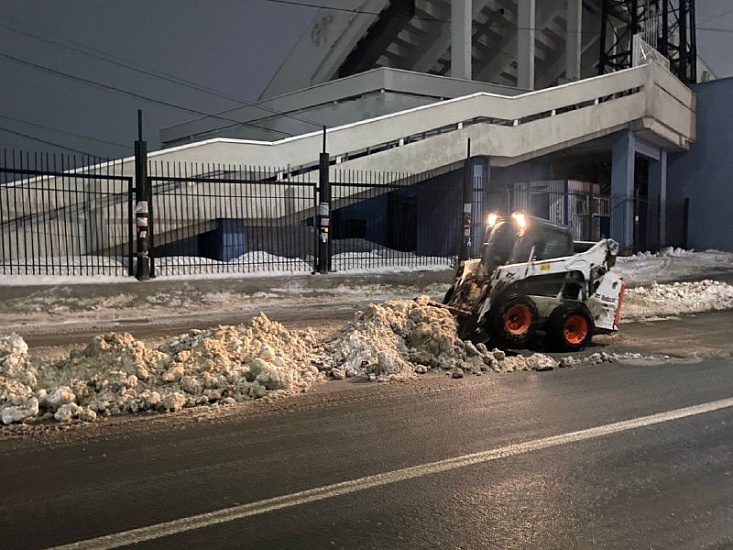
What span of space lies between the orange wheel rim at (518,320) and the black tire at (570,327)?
1.27 ft

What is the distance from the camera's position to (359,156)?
20.4 m

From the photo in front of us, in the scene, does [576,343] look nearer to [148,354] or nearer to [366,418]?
[366,418]

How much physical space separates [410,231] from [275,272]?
10.6 meters

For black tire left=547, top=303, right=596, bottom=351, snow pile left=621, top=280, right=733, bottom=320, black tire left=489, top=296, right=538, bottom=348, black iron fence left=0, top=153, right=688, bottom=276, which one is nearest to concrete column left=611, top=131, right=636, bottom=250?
black iron fence left=0, top=153, right=688, bottom=276

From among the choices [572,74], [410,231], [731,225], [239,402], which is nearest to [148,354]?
[239,402]

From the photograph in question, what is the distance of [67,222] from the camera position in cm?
1535

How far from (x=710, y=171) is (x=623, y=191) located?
805cm

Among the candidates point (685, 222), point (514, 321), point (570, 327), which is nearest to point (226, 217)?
point (514, 321)

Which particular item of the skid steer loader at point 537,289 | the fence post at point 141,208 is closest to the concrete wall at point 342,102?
the fence post at point 141,208

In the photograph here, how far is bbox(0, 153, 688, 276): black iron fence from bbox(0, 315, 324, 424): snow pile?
7392 millimetres

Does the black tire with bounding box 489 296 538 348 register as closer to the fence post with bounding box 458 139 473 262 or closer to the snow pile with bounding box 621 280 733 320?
the snow pile with bounding box 621 280 733 320

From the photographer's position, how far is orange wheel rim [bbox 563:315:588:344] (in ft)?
30.6

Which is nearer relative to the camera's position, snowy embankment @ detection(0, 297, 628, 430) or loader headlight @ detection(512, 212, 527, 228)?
snowy embankment @ detection(0, 297, 628, 430)

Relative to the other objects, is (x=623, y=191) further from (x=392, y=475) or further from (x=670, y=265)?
(x=392, y=475)
